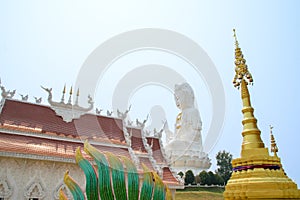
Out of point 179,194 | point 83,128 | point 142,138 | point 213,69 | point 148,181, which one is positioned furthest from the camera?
point 179,194

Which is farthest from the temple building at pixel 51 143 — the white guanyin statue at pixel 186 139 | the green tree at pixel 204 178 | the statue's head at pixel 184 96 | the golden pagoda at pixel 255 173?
the statue's head at pixel 184 96

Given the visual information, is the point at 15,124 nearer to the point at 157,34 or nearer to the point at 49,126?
the point at 49,126

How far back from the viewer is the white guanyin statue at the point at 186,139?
27078 mm

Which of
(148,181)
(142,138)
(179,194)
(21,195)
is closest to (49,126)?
(21,195)

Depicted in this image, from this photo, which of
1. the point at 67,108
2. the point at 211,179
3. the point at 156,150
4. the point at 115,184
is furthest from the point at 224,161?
the point at 115,184

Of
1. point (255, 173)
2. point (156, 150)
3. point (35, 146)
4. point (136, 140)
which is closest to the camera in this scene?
point (255, 173)

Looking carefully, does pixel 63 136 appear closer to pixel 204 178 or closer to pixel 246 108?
pixel 246 108

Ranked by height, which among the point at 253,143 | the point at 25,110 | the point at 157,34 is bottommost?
the point at 253,143

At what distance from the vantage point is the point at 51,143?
1147 centimetres

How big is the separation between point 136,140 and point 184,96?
55.5 feet

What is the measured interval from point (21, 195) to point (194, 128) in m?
21.9

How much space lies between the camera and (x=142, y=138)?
15.1 meters

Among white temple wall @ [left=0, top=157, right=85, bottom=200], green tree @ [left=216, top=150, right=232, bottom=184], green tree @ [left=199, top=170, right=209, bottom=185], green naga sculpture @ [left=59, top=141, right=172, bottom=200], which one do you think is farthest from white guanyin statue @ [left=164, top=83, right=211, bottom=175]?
green naga sculpture @ [left=59, top=141, right=172, bottom=200]

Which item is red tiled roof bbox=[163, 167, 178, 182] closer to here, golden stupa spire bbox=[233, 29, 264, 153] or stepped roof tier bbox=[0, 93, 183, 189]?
stepped roof tier bbox=[0, 93, 183, 189]
